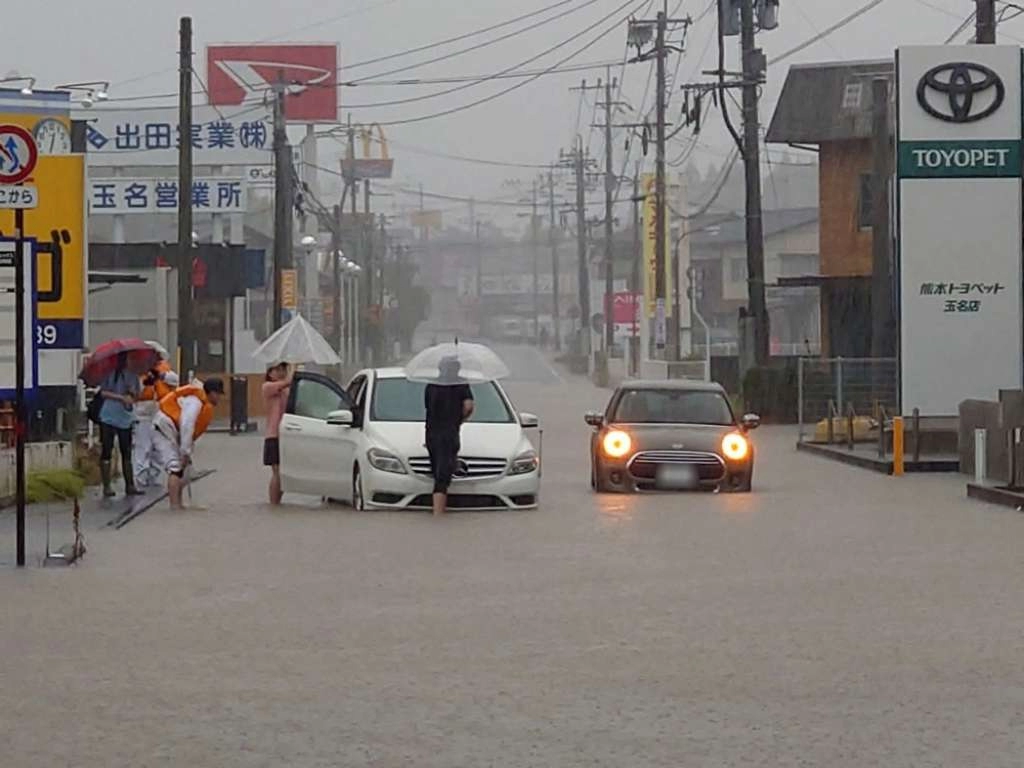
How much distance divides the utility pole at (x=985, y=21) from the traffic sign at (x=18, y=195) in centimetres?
2054

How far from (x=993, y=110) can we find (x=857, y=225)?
845 inches

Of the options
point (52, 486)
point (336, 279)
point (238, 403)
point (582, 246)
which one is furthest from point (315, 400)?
point (582, 246)

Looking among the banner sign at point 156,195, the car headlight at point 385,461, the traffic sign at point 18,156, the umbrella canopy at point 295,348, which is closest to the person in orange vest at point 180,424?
the car headlight at point 385,461

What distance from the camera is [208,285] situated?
2008 inches

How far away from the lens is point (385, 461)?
21.0 meters

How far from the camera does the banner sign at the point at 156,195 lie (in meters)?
56.1

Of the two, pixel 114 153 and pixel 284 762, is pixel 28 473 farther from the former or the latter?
pixel 114 153

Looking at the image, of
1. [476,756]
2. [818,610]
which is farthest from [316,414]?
[476,756]

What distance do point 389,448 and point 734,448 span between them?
4.67 metres

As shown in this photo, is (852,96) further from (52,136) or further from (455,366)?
(455,366)

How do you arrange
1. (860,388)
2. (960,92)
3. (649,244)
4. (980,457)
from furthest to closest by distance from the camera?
(649,244) < (860,388) < (960,92) < (980,457)

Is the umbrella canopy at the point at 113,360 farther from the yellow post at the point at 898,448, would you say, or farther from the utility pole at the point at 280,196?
the utility pole at the point at 280,196

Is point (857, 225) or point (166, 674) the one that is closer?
point (166, 674)

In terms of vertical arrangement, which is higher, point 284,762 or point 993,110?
point 993,110
